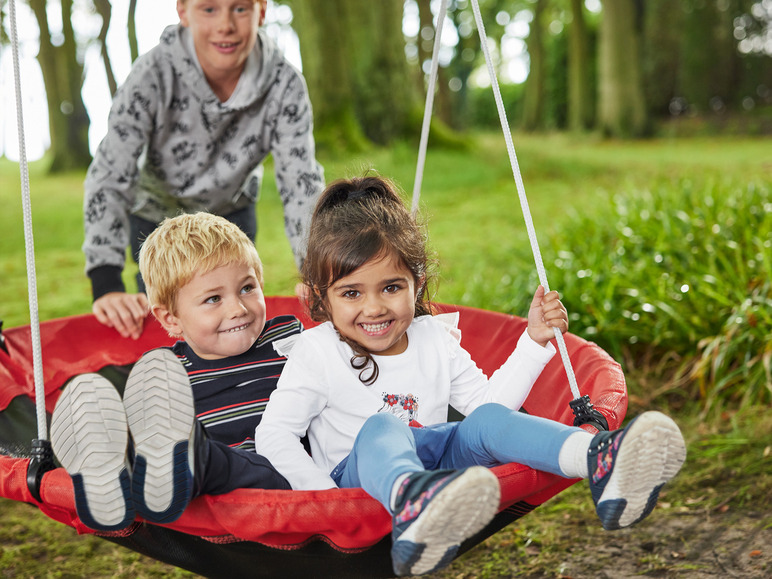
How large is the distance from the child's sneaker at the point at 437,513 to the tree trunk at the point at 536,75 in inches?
521

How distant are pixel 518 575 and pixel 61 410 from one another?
1336 millimetres

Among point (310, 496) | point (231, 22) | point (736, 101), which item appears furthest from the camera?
point (736, 101)

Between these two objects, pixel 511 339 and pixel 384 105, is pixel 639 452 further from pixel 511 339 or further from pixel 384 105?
pixel 384 105

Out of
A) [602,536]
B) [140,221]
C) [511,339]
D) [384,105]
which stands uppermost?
[384,105]

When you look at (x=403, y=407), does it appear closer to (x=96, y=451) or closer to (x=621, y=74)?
(x=96, y=451)

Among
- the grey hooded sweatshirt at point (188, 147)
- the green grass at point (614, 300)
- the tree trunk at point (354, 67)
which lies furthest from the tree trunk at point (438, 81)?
the grey hooded sweatshirt at point (188, 147)

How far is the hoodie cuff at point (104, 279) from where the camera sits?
2.16 m

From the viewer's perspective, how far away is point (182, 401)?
1.25m

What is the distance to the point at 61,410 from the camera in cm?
129

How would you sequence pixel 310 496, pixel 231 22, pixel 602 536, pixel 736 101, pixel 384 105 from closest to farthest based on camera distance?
pixel 310 496 → pixel 231 22 → pixel 602 536 → pixel 384 105 → pixel 736 101

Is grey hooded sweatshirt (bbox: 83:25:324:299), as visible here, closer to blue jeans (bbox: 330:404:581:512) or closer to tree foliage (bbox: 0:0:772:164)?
blue jeans (bbox: 330:404:581:512)

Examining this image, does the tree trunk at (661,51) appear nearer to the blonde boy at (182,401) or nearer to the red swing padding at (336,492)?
the red swing padding at (336,492)

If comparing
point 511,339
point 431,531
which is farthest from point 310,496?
point 511,339

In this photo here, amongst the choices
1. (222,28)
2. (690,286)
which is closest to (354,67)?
(690,286)
